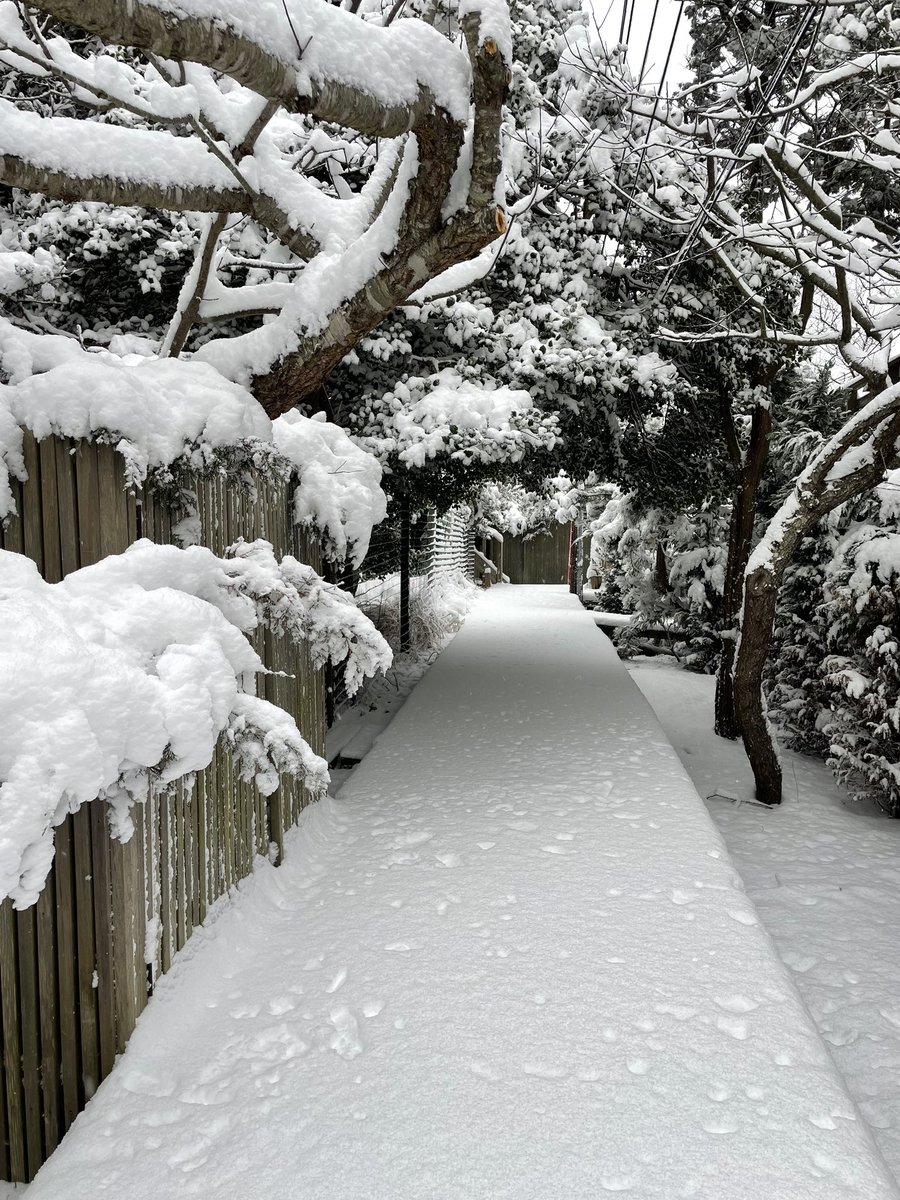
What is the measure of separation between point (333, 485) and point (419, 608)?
22.1 feet

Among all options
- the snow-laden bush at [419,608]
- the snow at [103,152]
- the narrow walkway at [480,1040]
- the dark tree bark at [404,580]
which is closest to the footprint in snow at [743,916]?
the narrow walkway at [480,1040]

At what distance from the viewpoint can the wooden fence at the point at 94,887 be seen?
1952mm

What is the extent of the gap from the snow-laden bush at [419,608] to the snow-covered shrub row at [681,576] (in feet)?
9.89

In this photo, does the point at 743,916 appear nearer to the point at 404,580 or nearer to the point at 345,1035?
the point at 345,1035

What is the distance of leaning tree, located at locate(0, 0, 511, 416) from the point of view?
230cm

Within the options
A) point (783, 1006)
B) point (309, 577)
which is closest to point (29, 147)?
point (309, 577)

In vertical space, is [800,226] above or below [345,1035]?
above

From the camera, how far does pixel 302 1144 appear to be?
1.79m

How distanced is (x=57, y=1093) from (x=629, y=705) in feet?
17.2

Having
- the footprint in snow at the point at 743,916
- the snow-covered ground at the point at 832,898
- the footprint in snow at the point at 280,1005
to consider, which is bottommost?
the snow-covered ground at the point at 832,898

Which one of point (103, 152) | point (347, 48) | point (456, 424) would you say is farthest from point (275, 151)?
point (456, 424)

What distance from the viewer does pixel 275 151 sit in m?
3.87

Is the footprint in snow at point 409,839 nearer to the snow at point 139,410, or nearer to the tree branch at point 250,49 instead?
the snow at point 139,410

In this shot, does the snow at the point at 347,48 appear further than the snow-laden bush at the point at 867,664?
No
